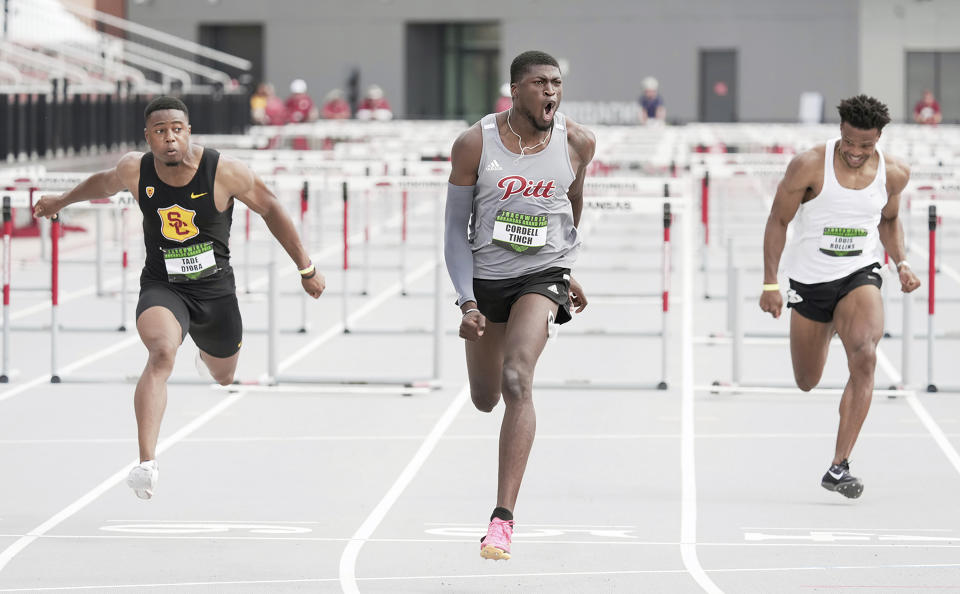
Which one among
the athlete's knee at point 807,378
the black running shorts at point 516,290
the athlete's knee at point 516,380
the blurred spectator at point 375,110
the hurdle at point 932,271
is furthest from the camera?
the blurred spectator at point 375,110

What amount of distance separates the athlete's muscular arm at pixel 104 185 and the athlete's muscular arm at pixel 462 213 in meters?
1.55

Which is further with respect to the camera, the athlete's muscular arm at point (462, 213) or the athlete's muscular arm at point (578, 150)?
the athlete's muscular arm at point (578, 150)

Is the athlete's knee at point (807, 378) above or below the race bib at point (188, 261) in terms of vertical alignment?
below

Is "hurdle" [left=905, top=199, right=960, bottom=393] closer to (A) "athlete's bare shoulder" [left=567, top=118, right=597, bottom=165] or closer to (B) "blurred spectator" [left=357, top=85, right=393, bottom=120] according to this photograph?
(A) "athlete's bare shoulder" [left=567, top=118, right=597, bottom=165]

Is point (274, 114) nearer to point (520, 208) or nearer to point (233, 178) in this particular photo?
point (233, 178)

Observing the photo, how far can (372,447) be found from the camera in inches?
333

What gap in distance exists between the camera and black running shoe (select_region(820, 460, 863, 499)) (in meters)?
6.96

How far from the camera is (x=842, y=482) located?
6.98 m

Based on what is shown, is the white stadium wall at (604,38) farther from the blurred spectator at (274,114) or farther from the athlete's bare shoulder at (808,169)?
the athlete's bare shoulder at (808,169)

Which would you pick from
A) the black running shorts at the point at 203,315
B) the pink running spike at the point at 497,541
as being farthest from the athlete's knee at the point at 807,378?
the black running shorts at the point at 203,315

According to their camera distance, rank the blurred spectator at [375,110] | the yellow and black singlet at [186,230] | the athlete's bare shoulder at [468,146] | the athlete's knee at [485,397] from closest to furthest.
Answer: the athlete's bare shoulder at [468,146] → the athlete's knee at [485,397] → the yellow and black singlet at [186,230] → the blurred spectator at [375,110]

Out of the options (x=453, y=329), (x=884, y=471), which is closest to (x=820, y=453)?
(x=884, y=471)

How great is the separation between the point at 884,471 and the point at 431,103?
44844mm

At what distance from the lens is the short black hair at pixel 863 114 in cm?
700
